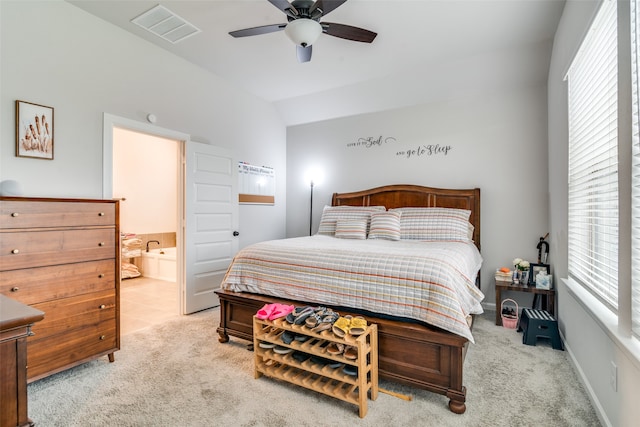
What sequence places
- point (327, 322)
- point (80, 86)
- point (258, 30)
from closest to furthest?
point (327, 322), point (258, 30), point (80, 86)

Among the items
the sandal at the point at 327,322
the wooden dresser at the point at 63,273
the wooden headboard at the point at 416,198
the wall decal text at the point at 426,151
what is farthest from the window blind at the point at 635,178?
the wooden dresser at the point at 63,273

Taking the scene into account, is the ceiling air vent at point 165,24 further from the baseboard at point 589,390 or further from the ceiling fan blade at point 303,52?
the baseboard at point 589,390

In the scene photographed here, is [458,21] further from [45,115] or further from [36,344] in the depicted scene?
[36,344]

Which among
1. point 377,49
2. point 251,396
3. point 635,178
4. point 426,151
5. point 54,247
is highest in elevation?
point 377,49

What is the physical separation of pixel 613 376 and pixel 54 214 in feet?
11.2

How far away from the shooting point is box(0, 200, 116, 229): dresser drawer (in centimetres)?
202

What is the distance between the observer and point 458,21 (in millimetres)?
2869

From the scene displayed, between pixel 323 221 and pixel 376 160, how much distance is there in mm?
1194

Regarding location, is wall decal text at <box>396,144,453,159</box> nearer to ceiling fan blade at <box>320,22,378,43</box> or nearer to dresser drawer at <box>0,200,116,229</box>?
ceiling fan blade at <box>320,22,378,43</box>

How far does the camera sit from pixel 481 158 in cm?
393

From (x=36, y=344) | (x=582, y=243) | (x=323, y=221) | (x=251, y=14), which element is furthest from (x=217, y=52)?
(x=582, y=243)

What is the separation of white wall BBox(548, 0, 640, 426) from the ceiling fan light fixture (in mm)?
1687

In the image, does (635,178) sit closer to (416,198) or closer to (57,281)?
(416,198)

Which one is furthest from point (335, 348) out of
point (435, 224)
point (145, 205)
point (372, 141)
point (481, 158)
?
point (145, 205)
